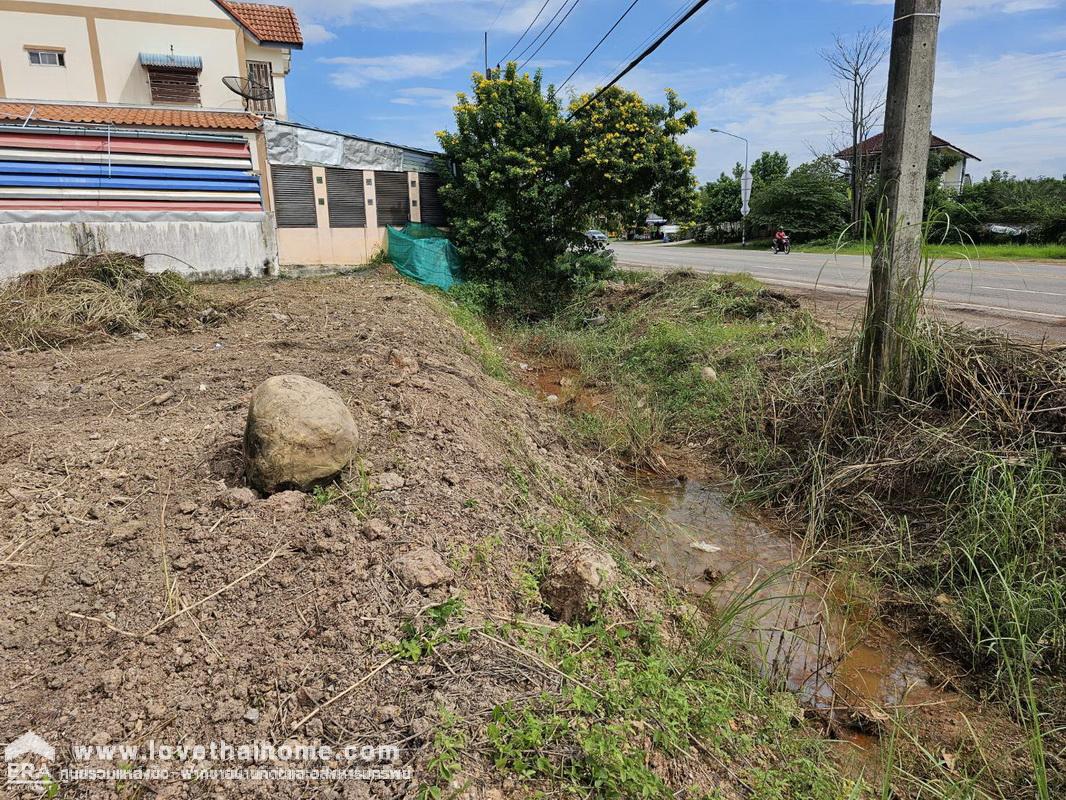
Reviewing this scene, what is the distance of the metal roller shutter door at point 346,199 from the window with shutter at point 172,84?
12667 millimetres

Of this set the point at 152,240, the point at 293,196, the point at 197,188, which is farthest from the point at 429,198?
the point at 152,240

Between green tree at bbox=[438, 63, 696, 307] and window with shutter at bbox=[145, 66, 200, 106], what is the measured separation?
14.0 meters

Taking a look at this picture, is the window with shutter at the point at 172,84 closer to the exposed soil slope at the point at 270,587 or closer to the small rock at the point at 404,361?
the exposed soil slope at the point at 270,587

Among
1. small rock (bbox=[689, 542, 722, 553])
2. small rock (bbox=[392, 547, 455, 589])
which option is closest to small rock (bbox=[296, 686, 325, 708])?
small rock (bbox=[392, 547, 455, 589])

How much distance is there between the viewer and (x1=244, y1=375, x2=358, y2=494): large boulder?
333 centimetres

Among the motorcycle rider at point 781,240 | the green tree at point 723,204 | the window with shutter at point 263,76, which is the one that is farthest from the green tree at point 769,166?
the window with shutter at point 263,76

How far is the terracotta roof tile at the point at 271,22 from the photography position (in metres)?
24.9

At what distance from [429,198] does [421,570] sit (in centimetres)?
1261

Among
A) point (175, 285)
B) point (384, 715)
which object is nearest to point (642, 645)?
point (384, 715)

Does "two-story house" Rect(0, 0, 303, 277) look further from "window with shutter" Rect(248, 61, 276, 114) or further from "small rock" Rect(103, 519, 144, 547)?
"window with shutter" Rect(248, 61, 276, 114)

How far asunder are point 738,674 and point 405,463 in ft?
6.88

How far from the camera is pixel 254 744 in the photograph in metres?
2.14

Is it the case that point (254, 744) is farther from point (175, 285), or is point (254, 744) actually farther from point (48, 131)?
point (48, 131)

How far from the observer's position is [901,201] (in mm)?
4645
